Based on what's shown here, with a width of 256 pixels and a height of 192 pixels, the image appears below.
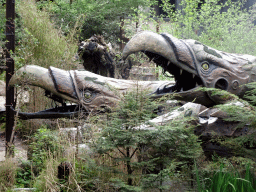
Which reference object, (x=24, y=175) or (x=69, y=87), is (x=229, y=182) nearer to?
(x=69, y=87)

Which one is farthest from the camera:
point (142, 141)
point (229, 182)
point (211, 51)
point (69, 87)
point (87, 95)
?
point (87, 95)

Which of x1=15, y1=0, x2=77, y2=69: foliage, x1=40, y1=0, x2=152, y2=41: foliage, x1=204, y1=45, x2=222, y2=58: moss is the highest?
x1=40, y1=0, x2=152, y2=41: foliage

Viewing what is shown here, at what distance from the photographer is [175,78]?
4.52 meters

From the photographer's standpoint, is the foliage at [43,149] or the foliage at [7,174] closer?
the foliage at [7,174]

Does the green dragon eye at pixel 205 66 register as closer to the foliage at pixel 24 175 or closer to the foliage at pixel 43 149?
the foliage at pixel 43 149

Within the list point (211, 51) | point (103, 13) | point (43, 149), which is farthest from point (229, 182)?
point (103, 13)

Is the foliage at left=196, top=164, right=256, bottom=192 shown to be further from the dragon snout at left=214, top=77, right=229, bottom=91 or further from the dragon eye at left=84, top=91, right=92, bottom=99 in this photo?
the dragon eye at left=84, top=91, right=92, bottom=99

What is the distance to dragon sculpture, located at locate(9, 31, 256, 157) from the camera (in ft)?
13.1

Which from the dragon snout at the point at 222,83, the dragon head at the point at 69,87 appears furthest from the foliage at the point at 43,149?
the dragon snout at the point at 222,83

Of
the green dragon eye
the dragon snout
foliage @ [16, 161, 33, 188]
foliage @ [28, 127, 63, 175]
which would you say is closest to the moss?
the green dragon eye

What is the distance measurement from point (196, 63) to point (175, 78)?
49 cm

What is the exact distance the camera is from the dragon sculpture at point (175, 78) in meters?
3.99

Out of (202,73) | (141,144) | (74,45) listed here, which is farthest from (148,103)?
(74,45)

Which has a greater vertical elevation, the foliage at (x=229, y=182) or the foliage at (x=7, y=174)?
the foliage at (x=229, y=182)
